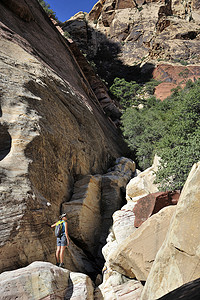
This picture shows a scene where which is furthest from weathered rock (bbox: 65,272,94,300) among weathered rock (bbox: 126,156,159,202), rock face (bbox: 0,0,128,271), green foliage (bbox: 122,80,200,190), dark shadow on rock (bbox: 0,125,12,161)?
weathered rock (bbox: 126,156,159,202)

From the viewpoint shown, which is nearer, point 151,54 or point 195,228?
point 195,228

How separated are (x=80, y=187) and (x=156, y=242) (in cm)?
485

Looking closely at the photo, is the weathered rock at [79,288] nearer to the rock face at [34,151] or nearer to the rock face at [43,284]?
the rock face at [43,284]

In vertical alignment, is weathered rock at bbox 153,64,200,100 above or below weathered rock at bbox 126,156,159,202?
above

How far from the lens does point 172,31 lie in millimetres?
54875

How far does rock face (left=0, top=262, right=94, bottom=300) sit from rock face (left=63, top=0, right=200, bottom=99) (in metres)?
43.0

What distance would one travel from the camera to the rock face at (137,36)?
52.9m

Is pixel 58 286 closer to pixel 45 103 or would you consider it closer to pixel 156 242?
pixel 156 242

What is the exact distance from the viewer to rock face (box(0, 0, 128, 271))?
653 centimetres

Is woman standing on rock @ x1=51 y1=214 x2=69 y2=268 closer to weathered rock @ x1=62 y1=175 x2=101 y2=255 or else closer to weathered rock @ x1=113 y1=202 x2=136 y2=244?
weathered rock @ x1=62 y1=175 x2=101 y2=255

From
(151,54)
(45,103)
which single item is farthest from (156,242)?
(151,54)

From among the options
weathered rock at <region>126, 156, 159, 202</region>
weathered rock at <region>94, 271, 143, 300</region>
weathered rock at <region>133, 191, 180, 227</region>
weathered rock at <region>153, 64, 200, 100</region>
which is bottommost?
weathered rock at <region>94, 271, 143, 300</region>

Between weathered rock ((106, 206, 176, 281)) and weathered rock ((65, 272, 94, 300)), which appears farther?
weathered rock ((106, 206, 176, 281))

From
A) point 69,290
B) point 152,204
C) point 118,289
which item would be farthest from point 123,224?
point 69,290
